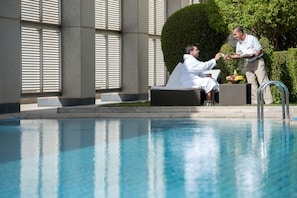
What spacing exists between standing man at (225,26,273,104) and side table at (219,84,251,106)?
0.53 m

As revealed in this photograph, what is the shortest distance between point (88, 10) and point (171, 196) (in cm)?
1665

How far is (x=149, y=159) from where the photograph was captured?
10.5 metres

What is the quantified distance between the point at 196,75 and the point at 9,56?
4.82 meters

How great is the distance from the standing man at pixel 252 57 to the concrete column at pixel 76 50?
15.7 ft

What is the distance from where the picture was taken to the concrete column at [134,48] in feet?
90.1

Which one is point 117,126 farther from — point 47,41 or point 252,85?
point 47,41

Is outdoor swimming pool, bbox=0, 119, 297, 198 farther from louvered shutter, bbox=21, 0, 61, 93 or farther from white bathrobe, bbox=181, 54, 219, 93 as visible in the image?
louvered shutter, bbox=21, 0, 61, 93

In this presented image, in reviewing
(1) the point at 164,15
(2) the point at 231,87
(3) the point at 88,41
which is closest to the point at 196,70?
(2) the point at 231,87

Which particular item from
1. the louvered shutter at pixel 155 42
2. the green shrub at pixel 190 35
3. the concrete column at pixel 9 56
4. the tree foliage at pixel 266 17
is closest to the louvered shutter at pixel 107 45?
the green shrub at pixel 190 35

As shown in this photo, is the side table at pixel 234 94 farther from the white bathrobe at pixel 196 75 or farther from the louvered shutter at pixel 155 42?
the louvered shutter at pixel 155 42

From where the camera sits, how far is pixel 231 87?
20141 millimetres

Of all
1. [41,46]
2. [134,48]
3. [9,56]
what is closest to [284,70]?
[41,46]

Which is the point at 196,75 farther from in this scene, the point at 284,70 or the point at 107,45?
the point at 107,45

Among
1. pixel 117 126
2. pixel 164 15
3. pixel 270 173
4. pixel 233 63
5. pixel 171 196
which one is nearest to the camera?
pixel 171 196
